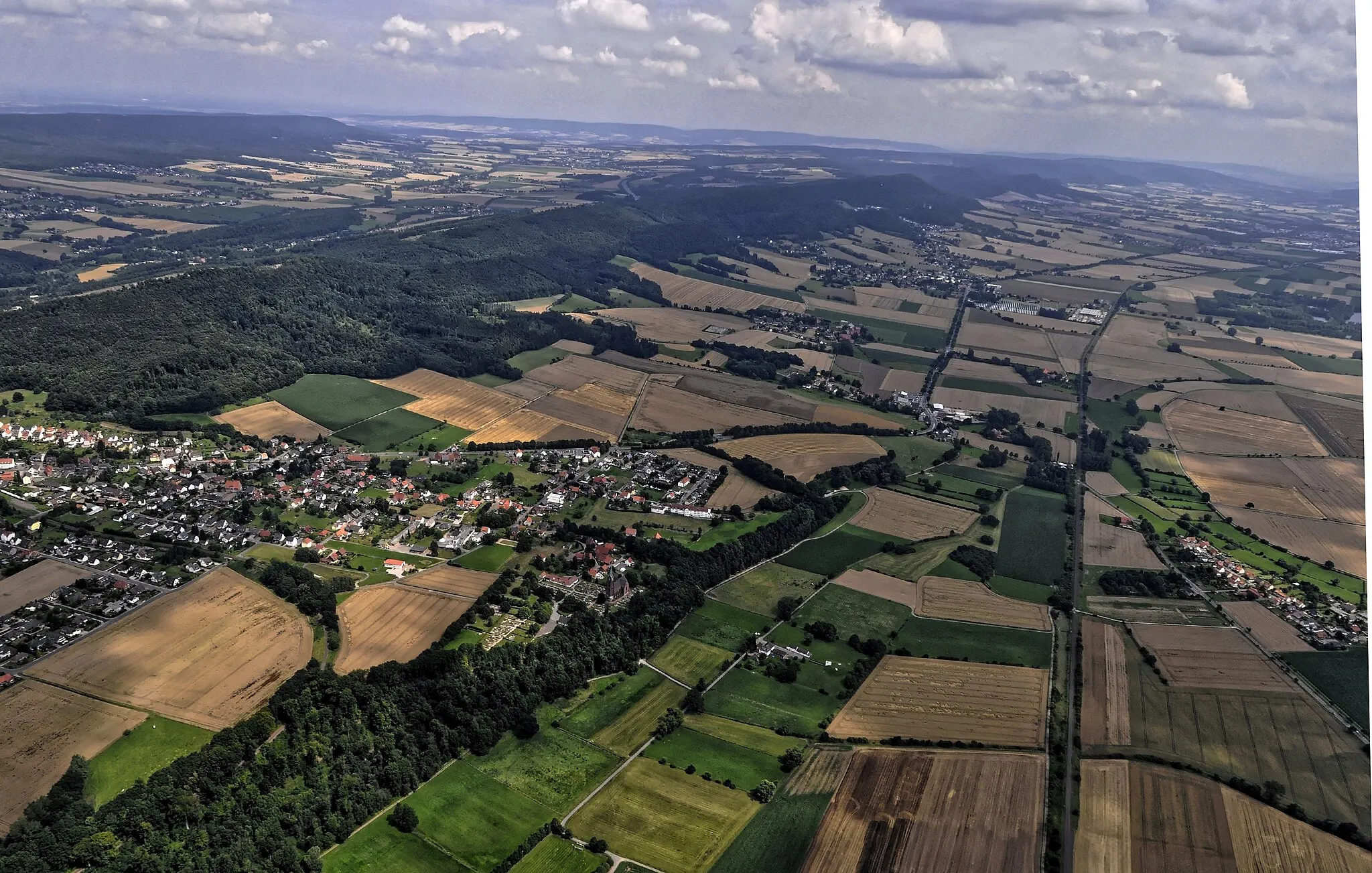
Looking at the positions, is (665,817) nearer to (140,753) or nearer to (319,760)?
(319,760)

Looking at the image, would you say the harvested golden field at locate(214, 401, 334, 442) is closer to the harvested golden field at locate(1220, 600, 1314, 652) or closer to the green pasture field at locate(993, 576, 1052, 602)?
the green pasture field at locate(993, 576, 1052, 602)

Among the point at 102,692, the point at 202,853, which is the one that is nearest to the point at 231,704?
the point at 102,692

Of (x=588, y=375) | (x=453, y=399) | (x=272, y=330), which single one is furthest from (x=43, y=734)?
(x=272, y=330)

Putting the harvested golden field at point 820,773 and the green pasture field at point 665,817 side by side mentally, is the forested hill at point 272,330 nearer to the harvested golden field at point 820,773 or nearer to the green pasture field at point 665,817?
the green pasture field at point 665,817

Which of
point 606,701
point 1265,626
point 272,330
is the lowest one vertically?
point 606,701

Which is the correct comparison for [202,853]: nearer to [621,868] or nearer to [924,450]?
[621,868]

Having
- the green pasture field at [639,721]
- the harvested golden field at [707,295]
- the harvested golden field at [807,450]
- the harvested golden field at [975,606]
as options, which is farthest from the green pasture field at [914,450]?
the harvested golden field at [707,295]
